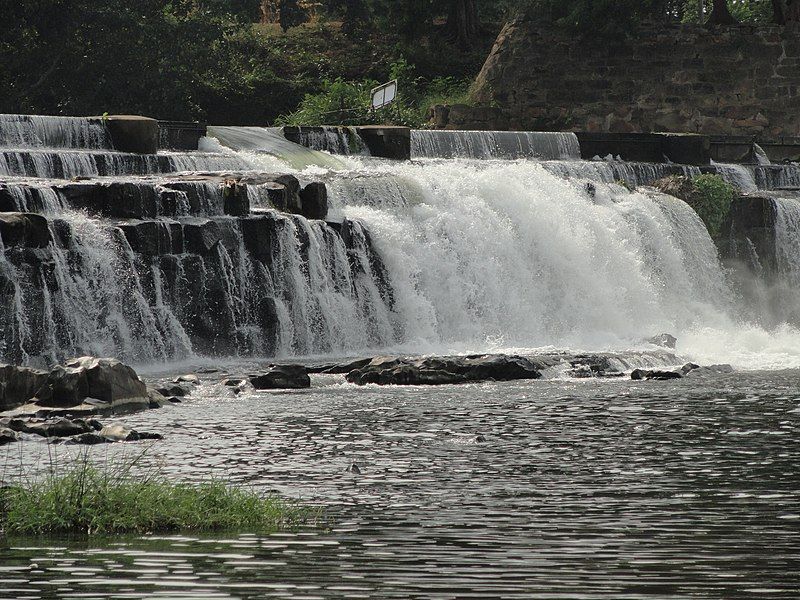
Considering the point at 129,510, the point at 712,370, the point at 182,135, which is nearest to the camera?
the point at 129,510

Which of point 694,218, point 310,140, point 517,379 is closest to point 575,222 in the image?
point 694,218

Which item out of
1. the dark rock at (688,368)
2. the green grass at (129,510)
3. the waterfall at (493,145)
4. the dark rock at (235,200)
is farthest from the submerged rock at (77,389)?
the waterfall at (493,145)

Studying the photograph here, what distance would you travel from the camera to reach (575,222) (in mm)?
32938

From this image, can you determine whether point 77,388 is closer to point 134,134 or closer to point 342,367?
point 342,367

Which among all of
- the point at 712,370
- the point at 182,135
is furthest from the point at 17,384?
the point at 182,135

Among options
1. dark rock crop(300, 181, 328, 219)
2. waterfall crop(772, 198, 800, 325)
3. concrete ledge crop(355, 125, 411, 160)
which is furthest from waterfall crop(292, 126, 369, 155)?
waterfall crop(772, 198, 800, 325)

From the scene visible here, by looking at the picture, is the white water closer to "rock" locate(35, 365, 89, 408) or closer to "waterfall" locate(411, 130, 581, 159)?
"waterfall" locate(411, 130, 581, 159)

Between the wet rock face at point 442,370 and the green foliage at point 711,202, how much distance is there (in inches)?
535

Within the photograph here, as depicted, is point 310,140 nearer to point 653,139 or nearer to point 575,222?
point 575,222

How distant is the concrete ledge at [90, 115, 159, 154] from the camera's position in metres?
30.6

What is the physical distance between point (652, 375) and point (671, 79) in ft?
79.7

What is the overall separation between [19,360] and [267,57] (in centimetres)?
2857

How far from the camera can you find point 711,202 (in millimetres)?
35562

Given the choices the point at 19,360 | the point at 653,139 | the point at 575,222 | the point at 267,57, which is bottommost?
the point at 19,360
